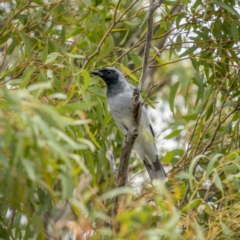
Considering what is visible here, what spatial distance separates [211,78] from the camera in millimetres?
5336

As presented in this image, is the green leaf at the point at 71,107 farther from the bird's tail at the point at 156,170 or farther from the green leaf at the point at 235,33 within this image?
the bird's tail at the point at 156,170

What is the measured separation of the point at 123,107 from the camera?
5.38 meters

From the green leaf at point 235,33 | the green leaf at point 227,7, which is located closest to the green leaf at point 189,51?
the green leaf at point 235,33

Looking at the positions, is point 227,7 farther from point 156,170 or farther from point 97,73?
point 156,170

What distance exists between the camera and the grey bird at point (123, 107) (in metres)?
5.31

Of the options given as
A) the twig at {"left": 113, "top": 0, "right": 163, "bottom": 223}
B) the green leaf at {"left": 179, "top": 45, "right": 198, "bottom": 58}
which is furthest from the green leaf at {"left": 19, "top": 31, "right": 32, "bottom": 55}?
the green leaf at {"left": 179, "top": 45, "right": 198, "bottom": 58}

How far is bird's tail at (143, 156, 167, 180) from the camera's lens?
5.48 meters

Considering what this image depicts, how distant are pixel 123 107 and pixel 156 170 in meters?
0.59

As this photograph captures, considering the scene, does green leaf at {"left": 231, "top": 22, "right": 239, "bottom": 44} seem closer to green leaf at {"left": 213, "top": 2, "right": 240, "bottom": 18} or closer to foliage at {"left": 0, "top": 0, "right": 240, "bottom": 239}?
foliage at {"left": 0, "top": 0, "right": 240, "bottom": 239}

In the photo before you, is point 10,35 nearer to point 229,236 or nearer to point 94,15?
point 94,15

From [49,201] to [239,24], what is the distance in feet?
6.79

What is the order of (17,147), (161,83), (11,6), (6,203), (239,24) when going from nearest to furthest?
1. (17,147)
2. (6,203)
3. (239,24)
4. (11,6)
5. (161,83)

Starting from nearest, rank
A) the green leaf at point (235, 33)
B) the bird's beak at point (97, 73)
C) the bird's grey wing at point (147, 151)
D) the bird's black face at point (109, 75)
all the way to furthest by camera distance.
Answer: the green leaf at point (235, 33) → the bird's beak at point (97, 73) → the bird's black face at point (109, 75) → the bird's grey wing at point (147, 151)

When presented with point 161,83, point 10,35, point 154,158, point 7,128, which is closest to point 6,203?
point 7,128
